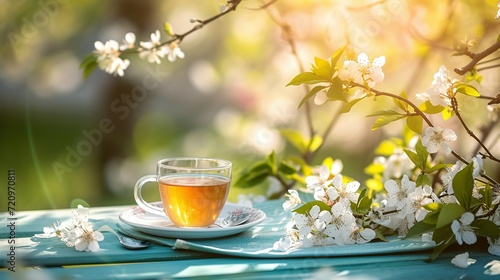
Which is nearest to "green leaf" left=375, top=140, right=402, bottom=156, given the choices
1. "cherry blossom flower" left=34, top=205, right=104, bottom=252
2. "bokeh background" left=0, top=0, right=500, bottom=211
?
"cherry blossom flower" left=34, top=205, right=104, bottom=252

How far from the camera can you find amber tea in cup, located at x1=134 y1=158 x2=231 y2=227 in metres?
1.17

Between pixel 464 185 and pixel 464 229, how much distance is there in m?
0.07

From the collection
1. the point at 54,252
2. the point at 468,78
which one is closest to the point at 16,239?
the point at 54,252

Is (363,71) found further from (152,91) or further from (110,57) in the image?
(152,91)

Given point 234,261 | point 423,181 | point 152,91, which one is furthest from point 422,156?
point 152,91

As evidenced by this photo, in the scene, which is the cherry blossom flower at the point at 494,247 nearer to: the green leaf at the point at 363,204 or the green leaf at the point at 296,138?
the green leaf at the point at 363,204

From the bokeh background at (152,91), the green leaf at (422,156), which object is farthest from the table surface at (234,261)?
the bokeh background at (152,91)

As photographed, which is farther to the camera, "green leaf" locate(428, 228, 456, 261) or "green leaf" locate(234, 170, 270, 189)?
"green leaf" locate(234, 170, 270, 189)

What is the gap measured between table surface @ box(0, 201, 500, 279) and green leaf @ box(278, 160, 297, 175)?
17.7 inches

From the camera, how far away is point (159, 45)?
1519 mm

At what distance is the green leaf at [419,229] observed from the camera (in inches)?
41.5

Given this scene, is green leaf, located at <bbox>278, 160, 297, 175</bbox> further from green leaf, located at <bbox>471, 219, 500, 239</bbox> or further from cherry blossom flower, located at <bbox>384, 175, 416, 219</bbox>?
green leaf, located at <bbox>471, 219, 500, 239</bbox>

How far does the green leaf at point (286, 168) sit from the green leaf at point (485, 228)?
0.62 m

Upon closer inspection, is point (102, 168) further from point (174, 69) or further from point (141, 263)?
point (141, 263)
